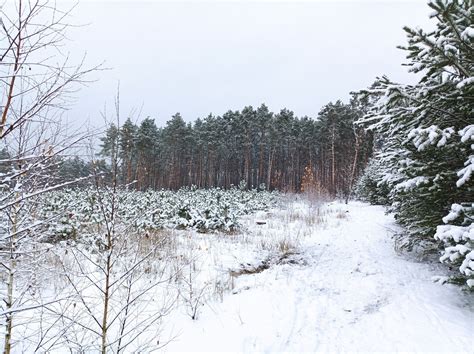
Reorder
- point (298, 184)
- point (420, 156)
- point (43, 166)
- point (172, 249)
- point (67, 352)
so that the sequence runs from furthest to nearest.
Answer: point (298, 184)
point (172, 249)
point (420, 156)
point (67, 352)
point (43, 166)

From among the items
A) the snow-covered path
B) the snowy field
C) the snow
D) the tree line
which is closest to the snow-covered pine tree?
the snow

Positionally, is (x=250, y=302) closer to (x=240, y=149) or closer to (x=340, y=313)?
(x=340, y=313)

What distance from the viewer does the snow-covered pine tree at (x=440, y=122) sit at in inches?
146

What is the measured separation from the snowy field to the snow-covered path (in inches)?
0.5

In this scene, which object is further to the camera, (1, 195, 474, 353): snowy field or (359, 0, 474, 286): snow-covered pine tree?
(359, 0, 474, 286): snow-covered pine tree

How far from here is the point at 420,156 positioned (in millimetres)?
4676

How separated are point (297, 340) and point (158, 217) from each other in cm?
668

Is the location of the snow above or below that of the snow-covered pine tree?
above

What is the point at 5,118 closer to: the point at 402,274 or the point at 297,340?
the point at 297,340

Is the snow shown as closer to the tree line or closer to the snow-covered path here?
the snow-covered path

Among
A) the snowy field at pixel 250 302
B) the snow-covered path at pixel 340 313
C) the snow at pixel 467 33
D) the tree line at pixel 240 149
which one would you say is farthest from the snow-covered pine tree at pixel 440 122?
the tree line at pixel 240 149

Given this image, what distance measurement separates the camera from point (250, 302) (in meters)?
4.59

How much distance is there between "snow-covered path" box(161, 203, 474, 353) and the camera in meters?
3.41

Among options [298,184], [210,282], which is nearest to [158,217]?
[210,282]
